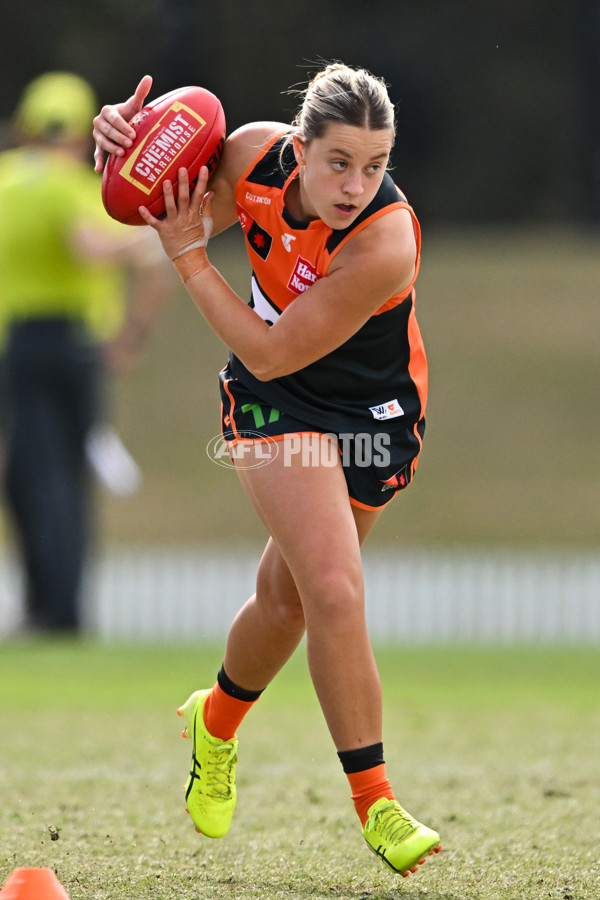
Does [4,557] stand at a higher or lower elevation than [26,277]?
lower

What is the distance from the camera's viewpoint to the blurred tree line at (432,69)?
24.0 meters

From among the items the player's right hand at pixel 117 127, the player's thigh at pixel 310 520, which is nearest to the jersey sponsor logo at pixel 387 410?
the player's thigh at pixel 310 520

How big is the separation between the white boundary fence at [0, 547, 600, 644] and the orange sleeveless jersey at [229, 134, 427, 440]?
23.7 ft

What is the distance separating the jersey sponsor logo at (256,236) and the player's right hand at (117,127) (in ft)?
1.10

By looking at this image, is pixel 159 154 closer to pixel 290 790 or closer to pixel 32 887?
pixel 32 887

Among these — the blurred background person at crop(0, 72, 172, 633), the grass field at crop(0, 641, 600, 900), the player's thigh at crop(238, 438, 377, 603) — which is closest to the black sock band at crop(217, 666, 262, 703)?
the grass field at crop(0, 641, 600, 900)

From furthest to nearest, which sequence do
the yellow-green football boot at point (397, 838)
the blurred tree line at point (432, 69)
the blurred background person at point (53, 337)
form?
the blurred tree line at point (432, 69)
the blurred background person at point (53, 337)
the yellow-green football boot at point (397, 838)

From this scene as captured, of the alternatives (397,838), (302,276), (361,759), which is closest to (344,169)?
(302,276)

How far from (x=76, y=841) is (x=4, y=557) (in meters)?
7.46

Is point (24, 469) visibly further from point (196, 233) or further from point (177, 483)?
point (177, 483)

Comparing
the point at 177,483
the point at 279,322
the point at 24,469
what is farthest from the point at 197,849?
the point at 177,483

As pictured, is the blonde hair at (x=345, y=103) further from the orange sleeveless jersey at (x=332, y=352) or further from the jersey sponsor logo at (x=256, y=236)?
the jersey sponsor logo at (x=256, y=236)

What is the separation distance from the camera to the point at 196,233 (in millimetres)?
3475

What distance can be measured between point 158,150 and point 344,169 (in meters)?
0.53
